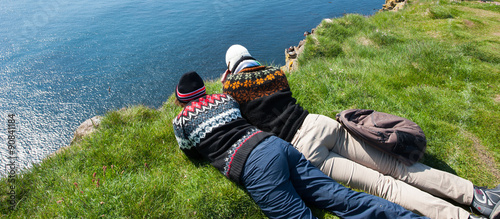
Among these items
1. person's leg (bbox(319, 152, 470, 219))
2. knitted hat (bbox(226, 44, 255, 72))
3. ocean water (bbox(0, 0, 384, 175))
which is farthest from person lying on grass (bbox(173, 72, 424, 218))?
ocean water (bbox(0, 0, 384, 175))

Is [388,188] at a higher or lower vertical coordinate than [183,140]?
lower

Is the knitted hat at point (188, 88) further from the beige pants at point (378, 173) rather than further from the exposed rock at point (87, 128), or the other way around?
the exposed rock at point (87, 128)

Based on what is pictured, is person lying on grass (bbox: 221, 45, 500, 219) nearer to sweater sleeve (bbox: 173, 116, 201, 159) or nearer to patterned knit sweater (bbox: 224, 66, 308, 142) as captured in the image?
patterned knit sweater (bbox: 224, 66, 308, 142)

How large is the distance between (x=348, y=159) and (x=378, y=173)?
15.6 inches

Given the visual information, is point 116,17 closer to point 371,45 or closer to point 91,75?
point 91,75

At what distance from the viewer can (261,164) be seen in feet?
9.34

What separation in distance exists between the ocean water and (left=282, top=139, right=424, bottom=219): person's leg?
4.64 m

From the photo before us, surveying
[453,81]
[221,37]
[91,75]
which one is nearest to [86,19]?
[91,75]

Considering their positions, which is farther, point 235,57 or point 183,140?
point 235,57

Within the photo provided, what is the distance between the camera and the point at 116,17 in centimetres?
1379

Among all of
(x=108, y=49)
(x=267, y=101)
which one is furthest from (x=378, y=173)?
(x=108, y=49)

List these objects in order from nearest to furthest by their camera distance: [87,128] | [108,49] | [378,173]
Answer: [378,173], [87,128], [108,49]

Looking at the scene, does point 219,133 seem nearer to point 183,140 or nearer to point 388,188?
point 183,140

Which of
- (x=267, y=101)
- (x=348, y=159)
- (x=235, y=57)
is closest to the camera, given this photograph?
(x=348, y=159)
